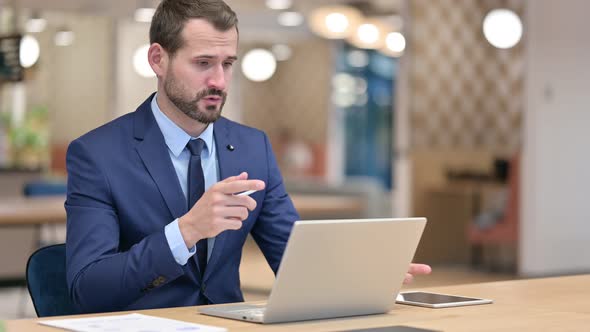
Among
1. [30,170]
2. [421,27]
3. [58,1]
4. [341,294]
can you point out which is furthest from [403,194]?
[341,294]

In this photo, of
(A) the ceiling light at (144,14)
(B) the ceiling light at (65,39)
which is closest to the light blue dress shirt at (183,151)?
(A) the ceiling light at (144,14)

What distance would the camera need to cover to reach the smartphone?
2.25 meters

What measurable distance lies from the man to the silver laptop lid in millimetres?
306

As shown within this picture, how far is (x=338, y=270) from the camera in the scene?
1.97 metres

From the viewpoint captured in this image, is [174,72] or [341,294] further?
[174,72]

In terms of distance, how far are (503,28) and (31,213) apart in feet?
17.1

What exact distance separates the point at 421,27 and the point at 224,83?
7420 millimetres

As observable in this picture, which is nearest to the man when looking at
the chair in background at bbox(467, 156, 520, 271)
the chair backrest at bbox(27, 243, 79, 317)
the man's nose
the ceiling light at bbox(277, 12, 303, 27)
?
the man's nose

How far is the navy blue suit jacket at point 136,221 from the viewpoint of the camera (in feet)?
7.19

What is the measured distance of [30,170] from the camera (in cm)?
895

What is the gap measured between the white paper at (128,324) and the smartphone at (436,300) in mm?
567

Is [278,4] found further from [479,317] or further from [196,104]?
[479,317]

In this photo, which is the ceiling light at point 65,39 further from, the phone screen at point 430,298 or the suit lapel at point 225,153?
the phone screen at point 430,298

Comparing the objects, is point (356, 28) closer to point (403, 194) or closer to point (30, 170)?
point (403, 194)
